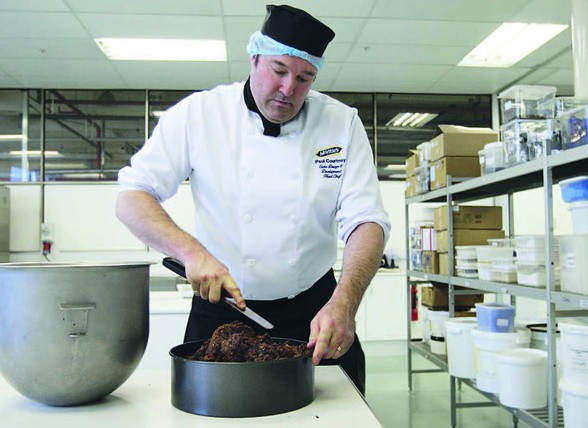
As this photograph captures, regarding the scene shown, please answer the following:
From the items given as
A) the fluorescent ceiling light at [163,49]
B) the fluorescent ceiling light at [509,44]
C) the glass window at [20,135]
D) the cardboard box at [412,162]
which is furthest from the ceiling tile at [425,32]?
the glass window at [20,135]

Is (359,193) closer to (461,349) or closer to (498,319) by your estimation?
(498,319)

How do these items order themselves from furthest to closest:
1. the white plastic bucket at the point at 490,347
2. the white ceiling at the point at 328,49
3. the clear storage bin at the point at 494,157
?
1. the white ceiling at the point at 328,49
2. the clear storage bin at the point at 494,157
3. the white plastic bucket at the point at 490,347

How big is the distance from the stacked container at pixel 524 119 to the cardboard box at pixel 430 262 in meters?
1.01

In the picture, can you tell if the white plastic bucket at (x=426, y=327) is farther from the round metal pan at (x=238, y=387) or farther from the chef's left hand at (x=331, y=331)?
the round metal pan at (x=238, y=387)

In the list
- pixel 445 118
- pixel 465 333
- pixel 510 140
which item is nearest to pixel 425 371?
pixel 465 333

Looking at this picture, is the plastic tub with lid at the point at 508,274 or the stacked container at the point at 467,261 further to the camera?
the stacked container at the point at 467,261

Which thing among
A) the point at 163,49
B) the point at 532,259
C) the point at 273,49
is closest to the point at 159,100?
the point at 163,49

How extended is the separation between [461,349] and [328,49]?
102 inches

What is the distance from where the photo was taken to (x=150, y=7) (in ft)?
11.9

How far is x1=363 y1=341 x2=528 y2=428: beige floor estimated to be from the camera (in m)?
3.14

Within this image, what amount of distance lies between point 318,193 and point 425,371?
301 centimetres

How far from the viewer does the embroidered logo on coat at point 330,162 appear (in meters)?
1.42

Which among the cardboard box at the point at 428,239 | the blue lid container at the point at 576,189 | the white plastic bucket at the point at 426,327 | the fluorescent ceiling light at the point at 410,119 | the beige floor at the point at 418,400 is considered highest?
the fluorescent ceiling light at the point at 410,119

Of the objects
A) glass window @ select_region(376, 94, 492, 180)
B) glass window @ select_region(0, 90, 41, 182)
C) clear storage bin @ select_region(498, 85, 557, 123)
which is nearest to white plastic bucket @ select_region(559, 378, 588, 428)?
clear storage bin @ select_region(498, 85, 557, 123)
